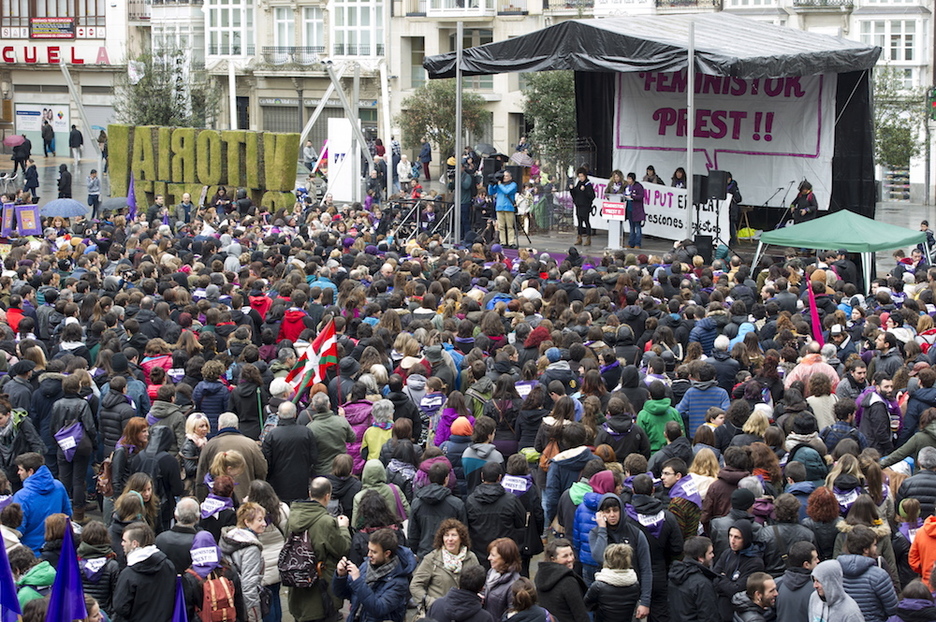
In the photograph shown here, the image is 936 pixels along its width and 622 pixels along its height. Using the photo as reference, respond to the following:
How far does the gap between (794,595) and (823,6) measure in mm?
40404

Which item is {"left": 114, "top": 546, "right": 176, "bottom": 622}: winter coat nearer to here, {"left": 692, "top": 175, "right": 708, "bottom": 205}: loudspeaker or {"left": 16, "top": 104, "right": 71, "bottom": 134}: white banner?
{"left": 692, "top": 175, "right": 708, "bottom": 205}: loudspeaker

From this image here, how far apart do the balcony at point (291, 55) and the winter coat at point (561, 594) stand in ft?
152

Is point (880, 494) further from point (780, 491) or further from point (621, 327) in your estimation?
point (621, 327)

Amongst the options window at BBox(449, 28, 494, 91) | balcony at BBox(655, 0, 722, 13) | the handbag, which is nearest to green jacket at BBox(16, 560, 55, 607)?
the handbag

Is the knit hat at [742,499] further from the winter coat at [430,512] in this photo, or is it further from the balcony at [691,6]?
the balcony at [691,6]

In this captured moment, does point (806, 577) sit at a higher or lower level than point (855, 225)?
lower

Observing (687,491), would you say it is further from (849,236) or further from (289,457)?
(849,236)

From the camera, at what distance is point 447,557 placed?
7340 millimetres

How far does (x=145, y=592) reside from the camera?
7.02 m

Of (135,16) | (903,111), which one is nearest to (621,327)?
(903,111)

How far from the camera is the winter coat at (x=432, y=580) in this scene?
7.29m

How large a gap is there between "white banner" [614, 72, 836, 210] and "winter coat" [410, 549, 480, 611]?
17078mm

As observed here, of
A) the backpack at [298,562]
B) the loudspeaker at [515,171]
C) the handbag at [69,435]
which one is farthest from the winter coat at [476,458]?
the loudspeaker at [515,171]

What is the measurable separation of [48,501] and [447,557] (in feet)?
9.50
